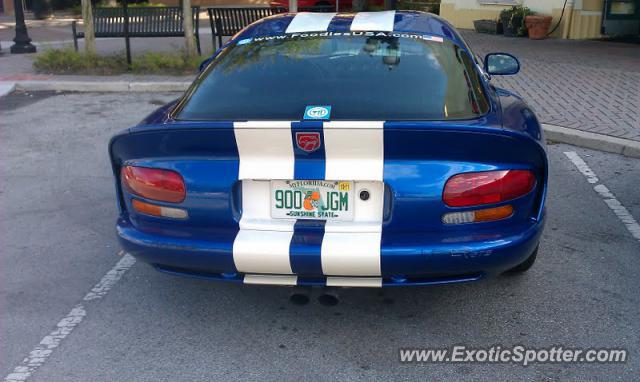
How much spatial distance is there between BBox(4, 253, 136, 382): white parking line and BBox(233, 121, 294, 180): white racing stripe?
134 centimetres

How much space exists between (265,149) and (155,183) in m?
0.59

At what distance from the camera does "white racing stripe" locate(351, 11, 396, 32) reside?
4.47 meters

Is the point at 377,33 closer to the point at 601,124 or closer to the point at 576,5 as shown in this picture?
the point at 601,124

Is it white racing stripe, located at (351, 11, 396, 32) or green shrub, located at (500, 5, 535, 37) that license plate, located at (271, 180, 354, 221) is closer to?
white racing stripe, located at (351, 11, 396, 32)

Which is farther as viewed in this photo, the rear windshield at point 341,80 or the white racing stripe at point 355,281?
the rear windshield at point 341,80

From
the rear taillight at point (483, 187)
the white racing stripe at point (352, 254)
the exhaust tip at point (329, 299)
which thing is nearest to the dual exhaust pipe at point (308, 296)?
the exhaust tip at point (329, 299)

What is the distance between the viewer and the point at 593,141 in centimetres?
743

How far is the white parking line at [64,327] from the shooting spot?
11.6 ft

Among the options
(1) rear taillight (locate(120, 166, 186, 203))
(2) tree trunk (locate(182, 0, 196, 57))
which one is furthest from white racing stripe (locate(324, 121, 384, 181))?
(2) tree trunk (locate(182, 0, 196, 57))

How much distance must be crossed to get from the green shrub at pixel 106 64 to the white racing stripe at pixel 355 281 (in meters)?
9.09

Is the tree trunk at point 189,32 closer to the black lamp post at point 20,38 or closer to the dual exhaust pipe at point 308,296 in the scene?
the black lamp post at point 20,38

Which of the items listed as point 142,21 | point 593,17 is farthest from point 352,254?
point 593,17

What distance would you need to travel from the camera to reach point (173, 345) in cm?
373

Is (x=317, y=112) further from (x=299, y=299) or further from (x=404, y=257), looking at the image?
(x=299, y=299)
